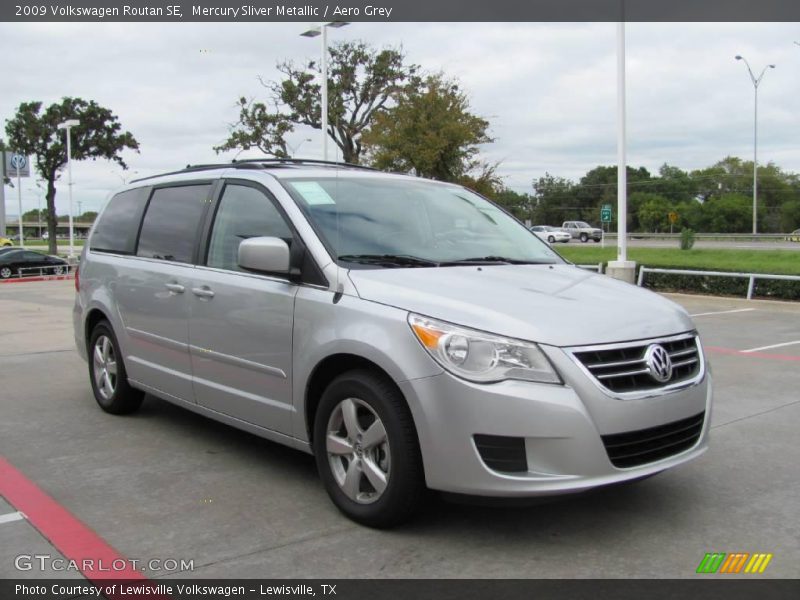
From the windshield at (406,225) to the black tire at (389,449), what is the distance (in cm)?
72

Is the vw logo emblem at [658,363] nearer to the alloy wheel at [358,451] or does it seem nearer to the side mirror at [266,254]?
the alloy wheel at [358,451]

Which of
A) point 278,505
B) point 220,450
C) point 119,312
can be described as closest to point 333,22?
point 119,312

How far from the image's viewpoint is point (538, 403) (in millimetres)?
3166

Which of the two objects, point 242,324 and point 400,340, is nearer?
point 400,340

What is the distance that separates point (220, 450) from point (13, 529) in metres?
1.53

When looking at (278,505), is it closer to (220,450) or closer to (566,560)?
(220,450)

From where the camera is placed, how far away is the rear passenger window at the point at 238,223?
14.4 feet

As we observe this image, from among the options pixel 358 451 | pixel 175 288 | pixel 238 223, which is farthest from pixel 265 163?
pixel 358 451

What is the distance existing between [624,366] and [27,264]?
3446cm

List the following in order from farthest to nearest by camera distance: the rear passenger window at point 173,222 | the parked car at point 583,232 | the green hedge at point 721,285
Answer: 1. the parked car at point 583,232
2. the green hedge at point 721,285
3. the rear passenger window at point 173,222

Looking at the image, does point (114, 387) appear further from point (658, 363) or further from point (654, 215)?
point (654, 215)

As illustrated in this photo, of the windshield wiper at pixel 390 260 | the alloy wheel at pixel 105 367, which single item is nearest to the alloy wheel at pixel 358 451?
the windshield wiper at pixel 390 260

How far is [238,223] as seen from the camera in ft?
15.3

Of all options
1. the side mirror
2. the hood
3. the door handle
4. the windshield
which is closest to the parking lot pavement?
the hood
